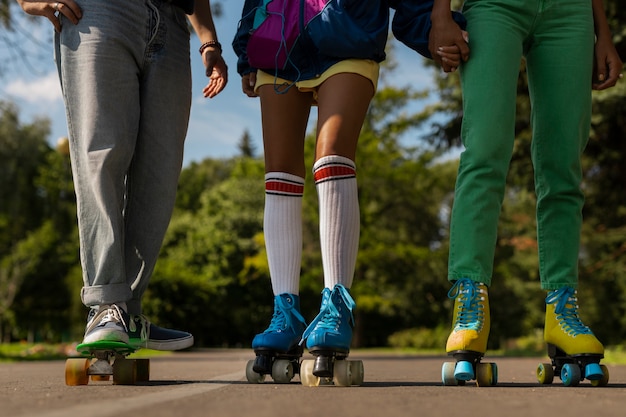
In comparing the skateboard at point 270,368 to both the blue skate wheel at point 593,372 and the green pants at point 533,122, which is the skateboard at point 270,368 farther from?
the blue skate wheel at point 593,372

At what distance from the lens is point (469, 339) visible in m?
2.51

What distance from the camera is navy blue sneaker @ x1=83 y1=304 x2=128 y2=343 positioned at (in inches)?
101

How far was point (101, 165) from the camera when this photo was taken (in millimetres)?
2861

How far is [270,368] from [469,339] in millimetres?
736

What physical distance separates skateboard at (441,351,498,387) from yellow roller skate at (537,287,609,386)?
0.33 meters

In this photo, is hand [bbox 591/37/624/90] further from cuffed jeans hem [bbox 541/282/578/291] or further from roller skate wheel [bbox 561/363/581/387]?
roller skate wheel [bbox 561/363/581/387]

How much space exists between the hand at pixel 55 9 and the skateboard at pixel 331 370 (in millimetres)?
1679

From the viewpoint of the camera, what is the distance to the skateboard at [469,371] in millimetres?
2457

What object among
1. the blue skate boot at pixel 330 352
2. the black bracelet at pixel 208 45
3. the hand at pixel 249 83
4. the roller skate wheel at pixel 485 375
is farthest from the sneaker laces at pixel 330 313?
the black bracelet at pixel 208 45

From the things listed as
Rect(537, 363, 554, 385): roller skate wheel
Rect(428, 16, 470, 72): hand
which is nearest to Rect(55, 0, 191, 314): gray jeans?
Rect(428, 16, 470, 72): hand

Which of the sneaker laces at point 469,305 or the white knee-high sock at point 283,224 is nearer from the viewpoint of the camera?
the sneaker laces at point 469,305

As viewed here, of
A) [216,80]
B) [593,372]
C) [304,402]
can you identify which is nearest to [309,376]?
[304,402]

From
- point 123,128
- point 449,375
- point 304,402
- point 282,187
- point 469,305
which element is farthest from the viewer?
point 282,187

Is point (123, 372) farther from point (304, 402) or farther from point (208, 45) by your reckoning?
point (208, 45)
